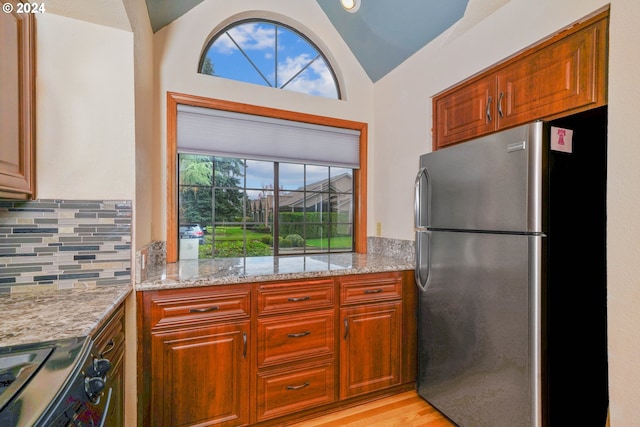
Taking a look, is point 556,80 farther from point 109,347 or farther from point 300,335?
point 109,347

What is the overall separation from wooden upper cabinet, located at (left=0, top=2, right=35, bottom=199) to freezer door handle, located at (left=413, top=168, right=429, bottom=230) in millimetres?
2079

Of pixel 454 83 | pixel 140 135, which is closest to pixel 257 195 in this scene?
pixel 140 135

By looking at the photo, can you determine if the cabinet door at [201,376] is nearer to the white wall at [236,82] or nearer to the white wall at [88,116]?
the white wall at [88,116]

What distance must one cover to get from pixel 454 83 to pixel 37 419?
2.42 meters

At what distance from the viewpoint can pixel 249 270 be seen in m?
1.85

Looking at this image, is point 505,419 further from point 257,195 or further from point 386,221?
point 257,195

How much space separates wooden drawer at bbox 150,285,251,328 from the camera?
A: 152 centimetres

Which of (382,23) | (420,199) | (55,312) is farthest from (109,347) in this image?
(382,23)

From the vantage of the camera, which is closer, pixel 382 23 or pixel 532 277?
pixel 532 277

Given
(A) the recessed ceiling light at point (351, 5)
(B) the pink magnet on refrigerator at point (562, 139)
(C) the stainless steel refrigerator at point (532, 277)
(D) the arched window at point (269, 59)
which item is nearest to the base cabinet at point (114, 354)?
(C) the stainless steel refrigerator at point (532, 277)

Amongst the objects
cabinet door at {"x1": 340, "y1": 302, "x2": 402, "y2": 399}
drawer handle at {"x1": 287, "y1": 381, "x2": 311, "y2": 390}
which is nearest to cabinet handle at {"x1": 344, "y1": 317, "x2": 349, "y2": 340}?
cabinet door at {"x1": 340, "y1": 302, "x2": 402, "y2": 399}

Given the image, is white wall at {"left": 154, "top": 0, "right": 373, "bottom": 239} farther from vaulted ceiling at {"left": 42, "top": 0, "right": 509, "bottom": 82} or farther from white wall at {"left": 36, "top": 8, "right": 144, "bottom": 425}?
white wall at {"left": 36, "top": 8, "right": 144, "bottom": 425}

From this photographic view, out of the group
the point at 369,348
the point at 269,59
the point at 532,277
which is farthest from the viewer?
the point at 269,59

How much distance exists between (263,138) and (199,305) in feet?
4.59
